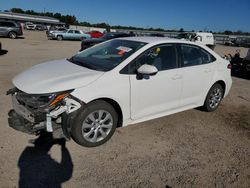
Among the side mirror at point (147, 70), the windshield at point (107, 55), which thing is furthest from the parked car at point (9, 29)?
the side mirror at point (147, 70)

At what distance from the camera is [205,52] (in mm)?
5008

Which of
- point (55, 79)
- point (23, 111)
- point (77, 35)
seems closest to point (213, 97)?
point (55, 79)

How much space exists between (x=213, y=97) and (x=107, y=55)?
271cm

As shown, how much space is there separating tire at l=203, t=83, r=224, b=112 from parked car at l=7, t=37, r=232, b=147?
0.80ft

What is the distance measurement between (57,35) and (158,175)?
96.8 ft

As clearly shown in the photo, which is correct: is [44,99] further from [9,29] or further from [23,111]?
[9,29]

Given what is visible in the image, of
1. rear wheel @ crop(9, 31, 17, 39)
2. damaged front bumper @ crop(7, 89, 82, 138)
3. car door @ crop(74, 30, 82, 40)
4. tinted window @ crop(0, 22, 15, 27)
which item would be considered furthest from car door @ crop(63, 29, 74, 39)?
damaged front bumper @ crop(7, 89, 82, 138)

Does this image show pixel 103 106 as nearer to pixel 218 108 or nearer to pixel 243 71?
pixel 218 108

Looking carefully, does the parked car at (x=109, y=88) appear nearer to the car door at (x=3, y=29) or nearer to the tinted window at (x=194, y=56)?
the tinted window at (x=194, y=56)

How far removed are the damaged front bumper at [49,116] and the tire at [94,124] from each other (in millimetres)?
128

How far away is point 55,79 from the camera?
11.2 feet

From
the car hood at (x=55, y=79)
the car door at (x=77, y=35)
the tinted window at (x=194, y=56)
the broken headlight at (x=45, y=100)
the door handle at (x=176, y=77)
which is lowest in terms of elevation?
the broken headlight at (x=45, y=100)

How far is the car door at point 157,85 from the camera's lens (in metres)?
3.83

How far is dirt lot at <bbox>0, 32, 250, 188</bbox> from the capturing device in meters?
2.92
